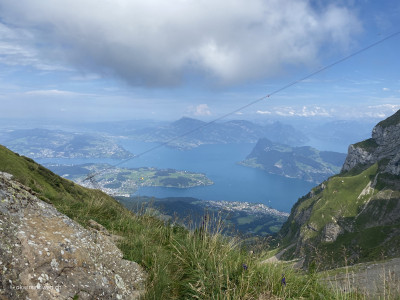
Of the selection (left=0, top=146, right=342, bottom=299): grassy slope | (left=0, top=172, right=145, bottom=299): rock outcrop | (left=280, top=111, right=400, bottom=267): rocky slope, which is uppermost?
(left=0, top=172, right=145, bottom=299): rock outcrop

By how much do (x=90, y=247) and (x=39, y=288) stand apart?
4.43ft

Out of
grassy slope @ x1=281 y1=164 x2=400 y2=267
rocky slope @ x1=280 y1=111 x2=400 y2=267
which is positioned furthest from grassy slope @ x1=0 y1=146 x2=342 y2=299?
grassy slope @ x1=281 y1=164 x2=400 y2=267

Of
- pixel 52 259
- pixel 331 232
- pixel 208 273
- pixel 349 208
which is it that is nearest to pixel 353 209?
pixel 349 208

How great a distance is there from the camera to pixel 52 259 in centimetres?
438

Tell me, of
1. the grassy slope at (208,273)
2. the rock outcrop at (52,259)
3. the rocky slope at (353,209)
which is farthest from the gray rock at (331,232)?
the rock outcrop at (52,259)

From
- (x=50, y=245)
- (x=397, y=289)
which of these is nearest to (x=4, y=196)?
(x=50, y=245)

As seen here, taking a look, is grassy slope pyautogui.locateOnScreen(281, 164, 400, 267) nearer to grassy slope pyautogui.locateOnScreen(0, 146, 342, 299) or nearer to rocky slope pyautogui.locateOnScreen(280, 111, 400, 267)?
rocky slope pyautogui.locateOnScreen(280, 111, 400, 267)

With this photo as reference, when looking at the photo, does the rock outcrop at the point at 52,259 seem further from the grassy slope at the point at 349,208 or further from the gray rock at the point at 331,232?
the gray rock at the point at 331,232

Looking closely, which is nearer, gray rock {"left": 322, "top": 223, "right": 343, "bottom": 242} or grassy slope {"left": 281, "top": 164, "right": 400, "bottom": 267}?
gray rock {"left": 322, "top": 223, "right": 343, "bottom": 242}

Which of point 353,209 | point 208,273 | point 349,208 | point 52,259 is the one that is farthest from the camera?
point 349,208

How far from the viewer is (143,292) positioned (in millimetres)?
4957

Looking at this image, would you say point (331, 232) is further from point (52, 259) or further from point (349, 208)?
point (52, 259)

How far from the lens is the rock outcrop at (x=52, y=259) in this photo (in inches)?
153

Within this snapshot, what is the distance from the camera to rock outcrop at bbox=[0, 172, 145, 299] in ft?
12.8
